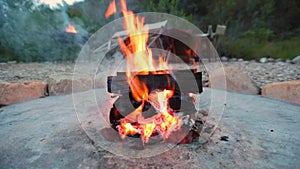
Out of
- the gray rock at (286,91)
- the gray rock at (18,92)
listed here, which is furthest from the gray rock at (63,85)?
the gray rock at (286,91)

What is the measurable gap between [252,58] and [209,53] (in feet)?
7.62

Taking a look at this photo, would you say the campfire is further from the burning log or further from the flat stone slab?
the flat stone slab

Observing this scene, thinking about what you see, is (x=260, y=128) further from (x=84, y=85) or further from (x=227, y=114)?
(x=84, y=85)

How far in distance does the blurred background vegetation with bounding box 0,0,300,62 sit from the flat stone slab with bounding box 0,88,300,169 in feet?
21.9

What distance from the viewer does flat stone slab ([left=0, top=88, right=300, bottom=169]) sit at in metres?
0.90

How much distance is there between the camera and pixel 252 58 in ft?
24.2

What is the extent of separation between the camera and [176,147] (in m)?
1.03

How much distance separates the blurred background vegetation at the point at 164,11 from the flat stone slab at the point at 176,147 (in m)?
6.68

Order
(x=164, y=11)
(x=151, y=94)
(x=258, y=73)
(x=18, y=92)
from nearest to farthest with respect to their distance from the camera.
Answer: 1. (x=151, y=94)
2. (x=18, y=92)
3. (x=258, y=73)
4. (x=164, y=11)

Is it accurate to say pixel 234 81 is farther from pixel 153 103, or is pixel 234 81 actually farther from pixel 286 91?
pixel 153 103

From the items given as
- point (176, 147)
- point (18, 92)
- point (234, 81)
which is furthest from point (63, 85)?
point (234, 81)

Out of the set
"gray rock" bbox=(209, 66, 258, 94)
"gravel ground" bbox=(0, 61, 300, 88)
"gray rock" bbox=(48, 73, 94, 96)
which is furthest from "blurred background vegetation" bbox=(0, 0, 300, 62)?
"gray rock" bbox=(48, 73, 94, 96)

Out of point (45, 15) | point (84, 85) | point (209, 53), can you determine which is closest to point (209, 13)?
point (209, 53)

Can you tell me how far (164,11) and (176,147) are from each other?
802 cm
